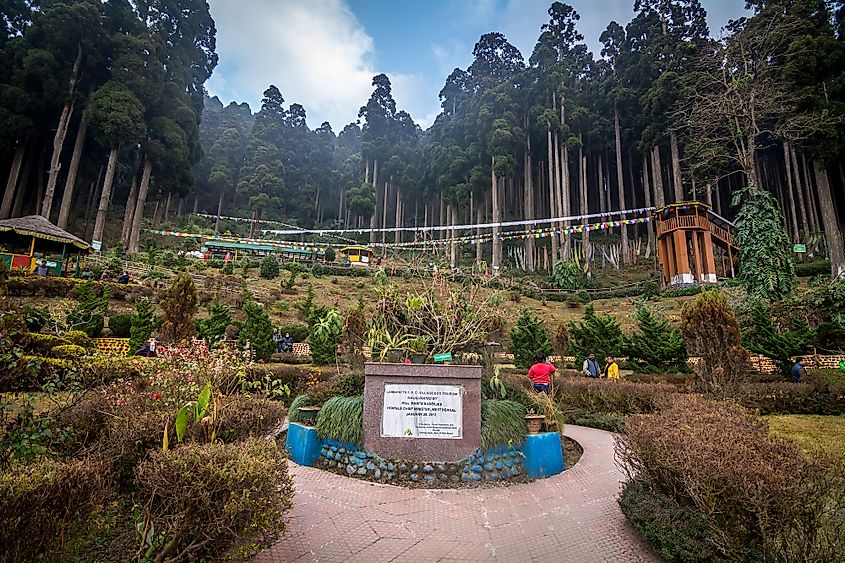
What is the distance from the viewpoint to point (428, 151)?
50.9 metres

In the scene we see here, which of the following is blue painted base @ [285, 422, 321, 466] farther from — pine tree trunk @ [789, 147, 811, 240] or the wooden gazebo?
pine tree trunk @ [789, 147, 811, 240]

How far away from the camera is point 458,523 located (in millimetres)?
4324

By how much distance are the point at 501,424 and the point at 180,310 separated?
1112 cm

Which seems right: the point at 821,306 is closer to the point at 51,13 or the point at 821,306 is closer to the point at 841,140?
the point at 841,140

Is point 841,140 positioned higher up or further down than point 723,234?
higher up

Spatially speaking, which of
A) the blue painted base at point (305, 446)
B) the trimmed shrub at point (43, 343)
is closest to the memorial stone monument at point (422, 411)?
the blue painted base at point (305, 446)

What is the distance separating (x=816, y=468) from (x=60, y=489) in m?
4.55

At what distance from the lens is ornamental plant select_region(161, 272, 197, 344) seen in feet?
42.4

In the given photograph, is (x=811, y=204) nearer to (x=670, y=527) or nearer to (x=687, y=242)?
(x=687, y=242)

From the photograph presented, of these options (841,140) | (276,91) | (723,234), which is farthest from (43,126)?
(841,140)

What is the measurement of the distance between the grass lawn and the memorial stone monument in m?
4.43

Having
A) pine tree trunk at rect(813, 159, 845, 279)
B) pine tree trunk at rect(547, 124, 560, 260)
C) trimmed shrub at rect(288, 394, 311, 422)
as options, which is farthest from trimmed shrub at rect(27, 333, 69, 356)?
pine tree trunk at rect(547, 124, 560, 260)

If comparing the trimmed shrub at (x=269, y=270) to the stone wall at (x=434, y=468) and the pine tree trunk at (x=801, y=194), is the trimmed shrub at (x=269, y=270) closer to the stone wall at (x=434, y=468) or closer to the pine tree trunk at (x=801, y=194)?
the stone wall at (x=434, y=468)

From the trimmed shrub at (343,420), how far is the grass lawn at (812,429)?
5.82m
